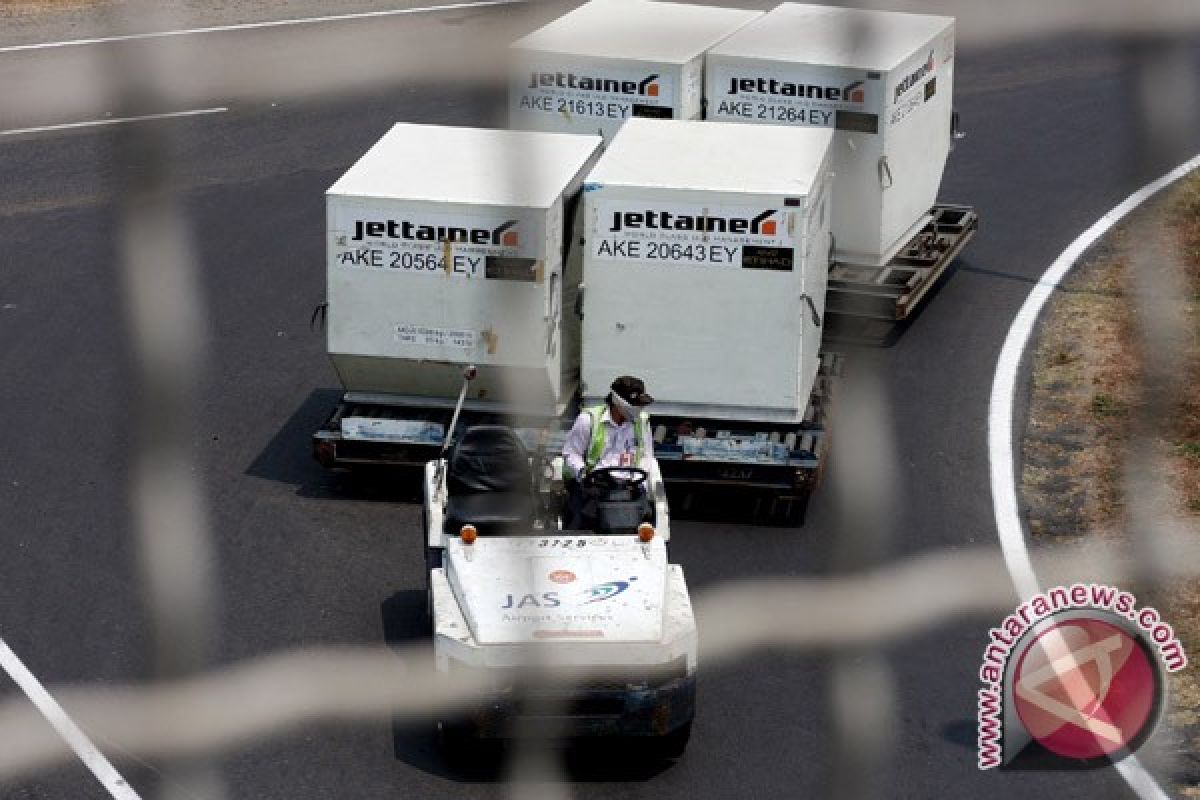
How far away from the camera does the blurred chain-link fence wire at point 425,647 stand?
4270 millimetres

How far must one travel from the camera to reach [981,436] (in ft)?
25.7

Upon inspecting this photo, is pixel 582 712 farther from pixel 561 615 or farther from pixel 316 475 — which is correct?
pixel 316 475

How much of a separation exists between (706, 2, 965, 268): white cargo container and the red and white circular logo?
3.04 metres

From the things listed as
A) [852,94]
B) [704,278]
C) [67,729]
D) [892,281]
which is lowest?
[67,729]

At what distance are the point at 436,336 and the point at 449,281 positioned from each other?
7.5 inches

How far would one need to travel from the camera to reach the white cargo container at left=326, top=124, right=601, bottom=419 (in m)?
6.69

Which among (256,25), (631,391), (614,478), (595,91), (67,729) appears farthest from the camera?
(595,91)

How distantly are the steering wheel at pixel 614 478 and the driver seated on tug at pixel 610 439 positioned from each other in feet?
0.14

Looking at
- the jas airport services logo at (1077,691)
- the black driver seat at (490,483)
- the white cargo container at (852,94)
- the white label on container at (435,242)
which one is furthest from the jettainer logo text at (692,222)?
the jas airport services logo at (1077,691)

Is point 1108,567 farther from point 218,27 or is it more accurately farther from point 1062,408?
point 218,27

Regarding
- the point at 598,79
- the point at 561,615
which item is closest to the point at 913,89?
the point at 598,79

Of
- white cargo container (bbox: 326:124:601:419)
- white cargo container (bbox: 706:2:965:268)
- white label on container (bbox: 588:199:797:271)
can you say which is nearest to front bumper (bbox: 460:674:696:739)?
white cargo container (bbox: 326:124:601:419)

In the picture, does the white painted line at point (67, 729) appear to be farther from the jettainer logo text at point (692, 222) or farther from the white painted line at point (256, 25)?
the jettainer logo text at point (692, 222)

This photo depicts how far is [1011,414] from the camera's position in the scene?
8.05 m
